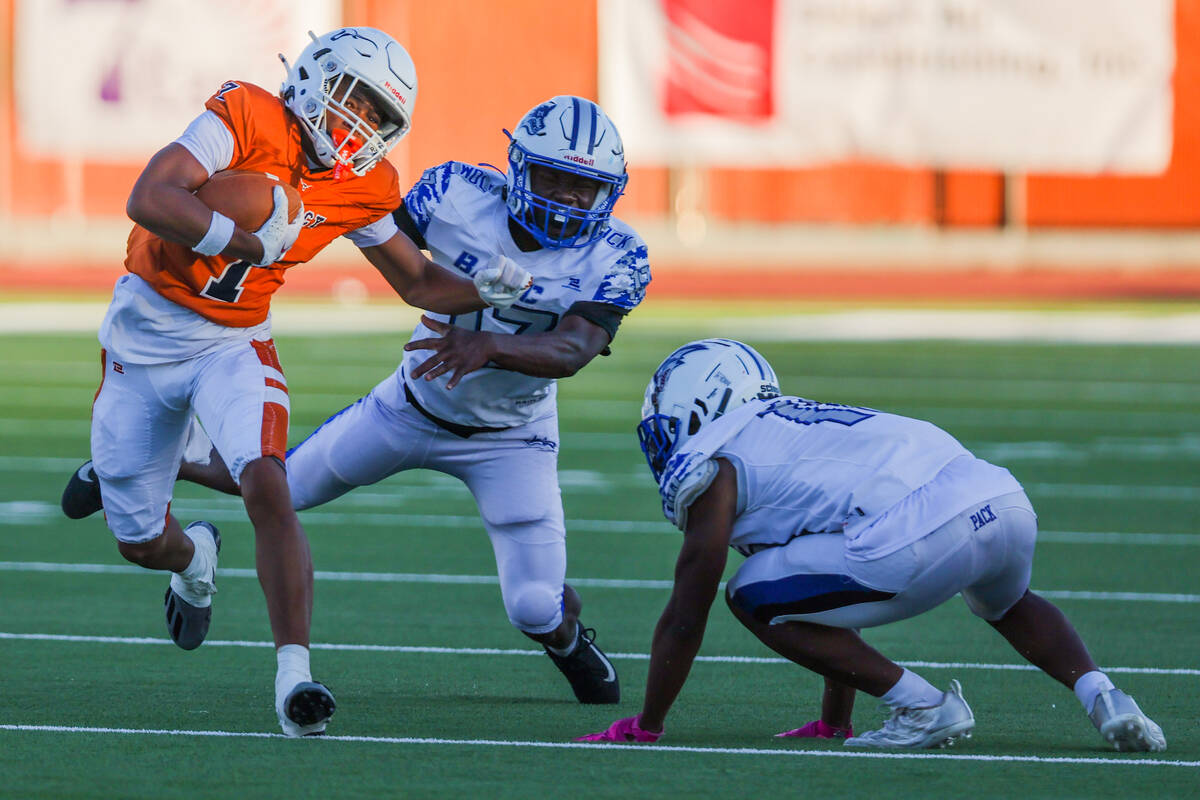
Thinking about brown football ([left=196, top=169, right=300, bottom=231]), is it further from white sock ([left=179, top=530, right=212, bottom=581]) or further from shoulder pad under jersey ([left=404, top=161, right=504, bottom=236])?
white sock ([left=179, top=530, right=212, bottom=581])

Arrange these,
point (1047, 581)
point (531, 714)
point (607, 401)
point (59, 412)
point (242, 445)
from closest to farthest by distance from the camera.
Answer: point (242, 445) → point (531, 714) → point (1047, 581) → point (59, 412) → point (607, 401)

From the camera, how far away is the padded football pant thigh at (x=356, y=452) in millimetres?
5402

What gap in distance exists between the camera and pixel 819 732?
4512 millimetres

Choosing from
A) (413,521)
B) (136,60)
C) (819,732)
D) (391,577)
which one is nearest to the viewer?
(819,732)

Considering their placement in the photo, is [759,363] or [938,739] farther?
[759,363]

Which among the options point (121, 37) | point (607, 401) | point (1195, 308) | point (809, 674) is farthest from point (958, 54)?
point (809, 674)

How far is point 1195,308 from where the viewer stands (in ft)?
71.2

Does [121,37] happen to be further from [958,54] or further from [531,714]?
[531,714]

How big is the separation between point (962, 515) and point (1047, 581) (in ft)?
9.79

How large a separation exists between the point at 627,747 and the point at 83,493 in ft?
7.14

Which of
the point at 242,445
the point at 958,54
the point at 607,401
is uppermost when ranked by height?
the point at 958,54

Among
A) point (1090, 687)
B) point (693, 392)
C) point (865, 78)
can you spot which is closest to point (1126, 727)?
point (1090, 687)

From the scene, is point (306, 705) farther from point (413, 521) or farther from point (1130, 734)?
point (413, 521)

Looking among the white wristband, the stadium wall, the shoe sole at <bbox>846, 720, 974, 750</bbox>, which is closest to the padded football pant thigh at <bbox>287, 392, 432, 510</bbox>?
the white wristband
